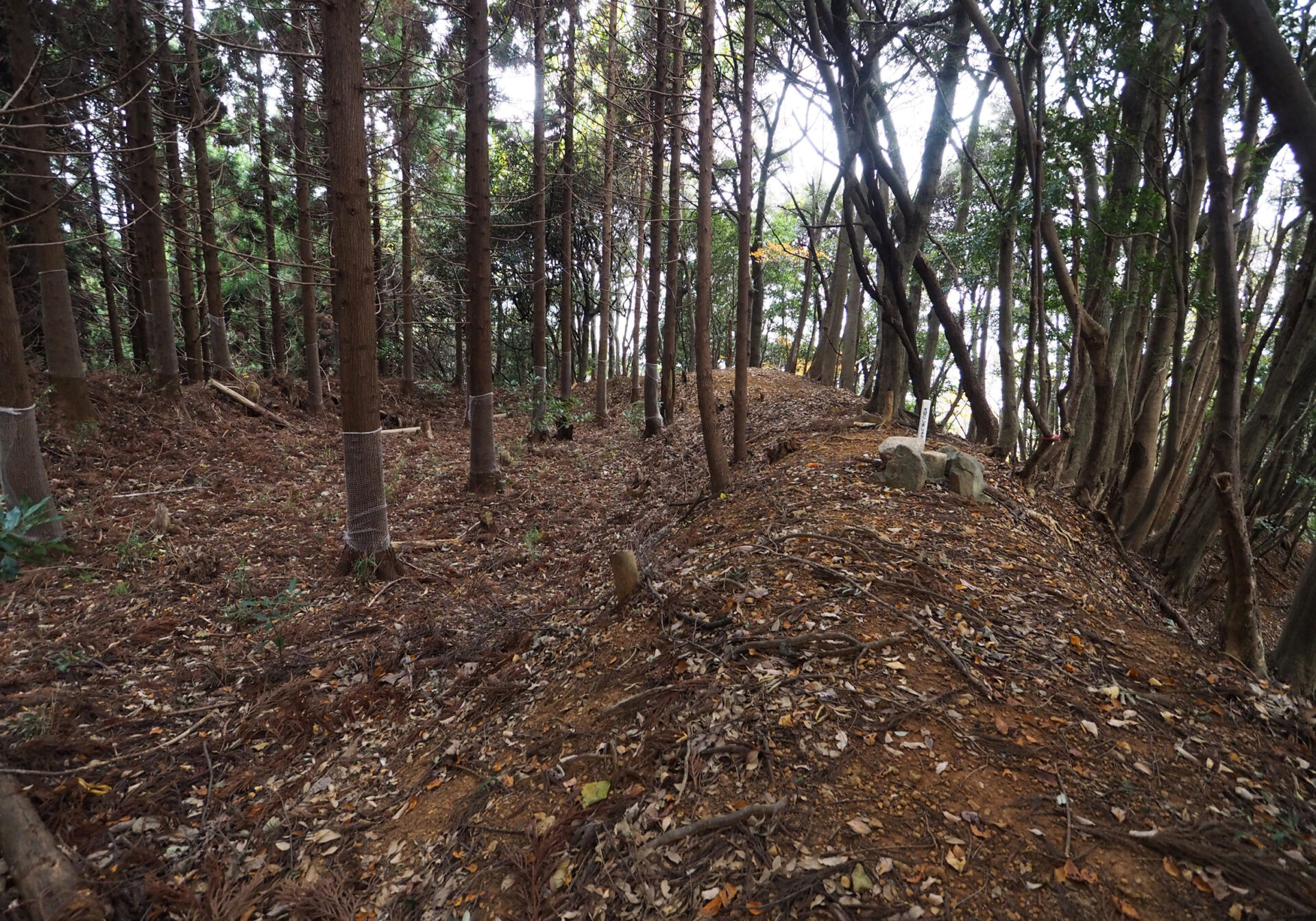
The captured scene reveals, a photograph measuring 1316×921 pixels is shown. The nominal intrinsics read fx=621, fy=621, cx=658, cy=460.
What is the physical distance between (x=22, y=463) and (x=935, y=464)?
8.57m

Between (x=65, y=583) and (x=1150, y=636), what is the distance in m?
8.50

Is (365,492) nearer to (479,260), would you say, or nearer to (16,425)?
(16,425)

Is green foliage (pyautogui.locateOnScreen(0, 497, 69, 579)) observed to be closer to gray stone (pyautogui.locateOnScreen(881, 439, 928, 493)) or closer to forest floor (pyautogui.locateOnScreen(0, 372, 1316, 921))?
forest floor (pyautogui.locateOnScreen(0, 372, 1316, 921))

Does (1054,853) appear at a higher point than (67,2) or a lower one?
lower

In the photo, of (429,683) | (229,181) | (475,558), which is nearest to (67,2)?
(229,181)

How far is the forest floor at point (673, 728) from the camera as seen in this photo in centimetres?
247

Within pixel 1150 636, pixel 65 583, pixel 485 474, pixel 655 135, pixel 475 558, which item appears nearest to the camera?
pixel 1150 636

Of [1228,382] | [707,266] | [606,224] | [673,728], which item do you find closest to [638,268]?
[606,224]

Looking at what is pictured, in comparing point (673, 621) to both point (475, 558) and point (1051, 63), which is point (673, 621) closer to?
point (475, 558)

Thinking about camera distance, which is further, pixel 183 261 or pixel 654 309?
pixel 654 309

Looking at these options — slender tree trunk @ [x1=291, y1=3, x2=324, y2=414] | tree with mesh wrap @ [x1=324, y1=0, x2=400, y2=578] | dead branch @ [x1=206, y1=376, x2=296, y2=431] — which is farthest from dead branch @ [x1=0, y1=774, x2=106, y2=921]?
slender tree trunk @ [x1=291, y1=3, x2=324, y2=414]

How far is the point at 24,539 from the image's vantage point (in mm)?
5492

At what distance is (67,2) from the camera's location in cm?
901

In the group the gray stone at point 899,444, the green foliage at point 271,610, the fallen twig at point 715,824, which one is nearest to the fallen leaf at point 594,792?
the fallen twig at point 715,824
